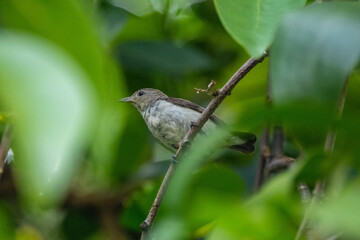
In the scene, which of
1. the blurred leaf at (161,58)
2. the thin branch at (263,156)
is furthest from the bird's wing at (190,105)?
the thin branch at (263,156)

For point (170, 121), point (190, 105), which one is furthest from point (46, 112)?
point (170, 121)

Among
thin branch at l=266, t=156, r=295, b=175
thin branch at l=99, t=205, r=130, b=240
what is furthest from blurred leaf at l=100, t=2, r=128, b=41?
thin branch at l=266, t=156, r=295, b=175

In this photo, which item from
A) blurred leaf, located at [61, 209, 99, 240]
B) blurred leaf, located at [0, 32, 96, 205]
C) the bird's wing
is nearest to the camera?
blurred leaf, located at [0, 32, 96, 205]

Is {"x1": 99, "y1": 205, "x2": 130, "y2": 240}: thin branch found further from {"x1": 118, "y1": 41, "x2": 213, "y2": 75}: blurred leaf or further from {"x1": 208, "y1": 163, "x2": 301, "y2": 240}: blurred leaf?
{"x1": 208, "y1": 163, "x2": 301, "y2": 240}: blurred leaf

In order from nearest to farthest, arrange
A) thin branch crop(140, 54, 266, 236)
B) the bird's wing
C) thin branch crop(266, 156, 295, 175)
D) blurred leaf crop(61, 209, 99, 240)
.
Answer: thin branch crop(140, 54, 266, 236)
thin branch crop(266, 156, 295, 175)
blurred leaf crop(61, 209, 99, 240)
the bird's wing

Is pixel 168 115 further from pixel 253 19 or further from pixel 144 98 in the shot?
pixel 253 19

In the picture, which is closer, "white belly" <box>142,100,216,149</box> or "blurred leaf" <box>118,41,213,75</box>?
"blurred leaf" <box>118,41,213,75</box>
